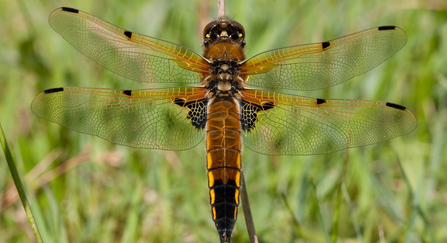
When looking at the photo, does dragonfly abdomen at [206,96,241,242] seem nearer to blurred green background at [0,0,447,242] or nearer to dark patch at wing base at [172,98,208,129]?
dark patch at wing base at [172,98,208,129]

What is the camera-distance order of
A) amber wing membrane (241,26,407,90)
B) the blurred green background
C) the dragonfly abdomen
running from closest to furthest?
the dragonfly abdomen, amber wing membrane (241,26,407,90), the blurred green background

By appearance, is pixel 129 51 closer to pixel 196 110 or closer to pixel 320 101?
pixel 196 110

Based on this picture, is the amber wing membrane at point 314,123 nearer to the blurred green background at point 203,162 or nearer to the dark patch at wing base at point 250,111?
the dark patch at wing base at point 250,111

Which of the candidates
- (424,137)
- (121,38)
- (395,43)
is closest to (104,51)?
(121,38)

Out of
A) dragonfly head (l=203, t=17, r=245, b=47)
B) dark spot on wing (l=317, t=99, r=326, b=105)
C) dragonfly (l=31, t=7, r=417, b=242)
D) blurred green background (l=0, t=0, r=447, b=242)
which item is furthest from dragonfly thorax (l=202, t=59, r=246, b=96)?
blurred green background (l=0, t=0, r=447, b=242)

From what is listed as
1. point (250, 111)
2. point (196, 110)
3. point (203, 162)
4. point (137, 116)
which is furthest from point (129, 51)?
point (203, 162)
